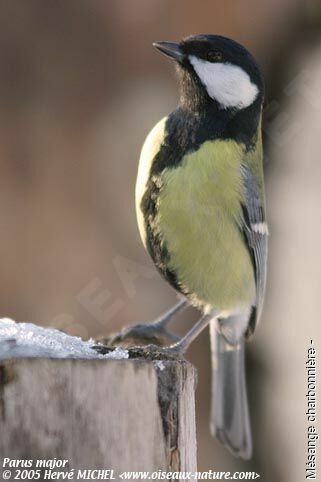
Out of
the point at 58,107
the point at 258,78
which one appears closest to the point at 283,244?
the point at 58,107

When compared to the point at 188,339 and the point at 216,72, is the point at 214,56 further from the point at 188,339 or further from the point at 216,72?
the point at 188,339

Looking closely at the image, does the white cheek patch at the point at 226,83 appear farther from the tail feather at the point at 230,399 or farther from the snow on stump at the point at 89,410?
the snow on stump at the point at 89,410

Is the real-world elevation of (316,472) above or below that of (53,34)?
below

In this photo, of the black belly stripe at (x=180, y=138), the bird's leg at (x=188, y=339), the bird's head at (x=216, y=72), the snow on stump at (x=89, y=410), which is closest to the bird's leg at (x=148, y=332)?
the bird's leg at (x=188, y=339)

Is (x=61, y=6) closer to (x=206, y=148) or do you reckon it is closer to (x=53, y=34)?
(x=53, y=34)

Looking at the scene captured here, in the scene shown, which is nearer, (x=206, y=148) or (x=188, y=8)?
(x=206, y=148)

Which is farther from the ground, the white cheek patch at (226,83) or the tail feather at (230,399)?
the white cheek patch at (226,83)

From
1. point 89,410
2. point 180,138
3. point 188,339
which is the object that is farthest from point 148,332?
point 89,410

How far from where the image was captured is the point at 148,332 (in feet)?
7.19

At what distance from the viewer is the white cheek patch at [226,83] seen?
6.43 ft

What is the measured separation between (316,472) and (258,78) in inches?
63.8

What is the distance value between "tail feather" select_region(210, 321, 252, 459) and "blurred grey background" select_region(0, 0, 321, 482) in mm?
734

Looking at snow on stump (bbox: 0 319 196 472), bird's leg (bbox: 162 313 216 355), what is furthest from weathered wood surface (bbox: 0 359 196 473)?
bird's leg (bbox: 162 313 216 355)

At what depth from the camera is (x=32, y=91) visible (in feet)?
11.6
